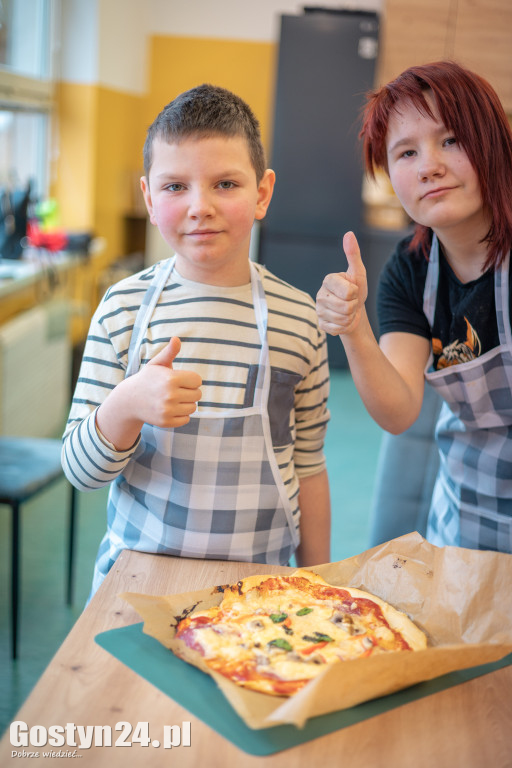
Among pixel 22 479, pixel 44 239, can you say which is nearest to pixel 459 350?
pixel 22 479

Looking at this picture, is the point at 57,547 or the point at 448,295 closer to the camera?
the point at 448,295

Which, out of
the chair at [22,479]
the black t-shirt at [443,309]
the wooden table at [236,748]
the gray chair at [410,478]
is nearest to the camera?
the wooden table at [236,748]

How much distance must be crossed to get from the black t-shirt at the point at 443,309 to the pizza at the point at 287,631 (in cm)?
46

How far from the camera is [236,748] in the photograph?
2.12 feet

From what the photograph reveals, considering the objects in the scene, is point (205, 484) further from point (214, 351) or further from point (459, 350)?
point (459, 350)

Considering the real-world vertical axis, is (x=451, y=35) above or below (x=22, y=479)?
above

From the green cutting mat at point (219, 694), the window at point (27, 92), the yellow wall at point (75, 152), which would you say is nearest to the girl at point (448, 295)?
the green cutting mat at point (219, 694)

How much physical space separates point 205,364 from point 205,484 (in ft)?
0.51

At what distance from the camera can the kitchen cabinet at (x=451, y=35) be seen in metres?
4.60

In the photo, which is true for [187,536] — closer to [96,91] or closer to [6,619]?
[6,619]

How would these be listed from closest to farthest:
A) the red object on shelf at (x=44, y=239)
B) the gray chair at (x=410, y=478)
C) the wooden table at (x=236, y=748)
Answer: the wooden table at (x=236, y=748), the gray chair at (x=410, y=478), the red object on shelf at (x=44, y=239)

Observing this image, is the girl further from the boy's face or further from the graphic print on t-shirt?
the boy's face

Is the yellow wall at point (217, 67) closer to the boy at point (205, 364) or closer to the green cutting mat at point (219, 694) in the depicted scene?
the boy at point (205, 364)

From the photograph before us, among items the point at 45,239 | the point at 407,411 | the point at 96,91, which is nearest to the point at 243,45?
the point at 96,91
